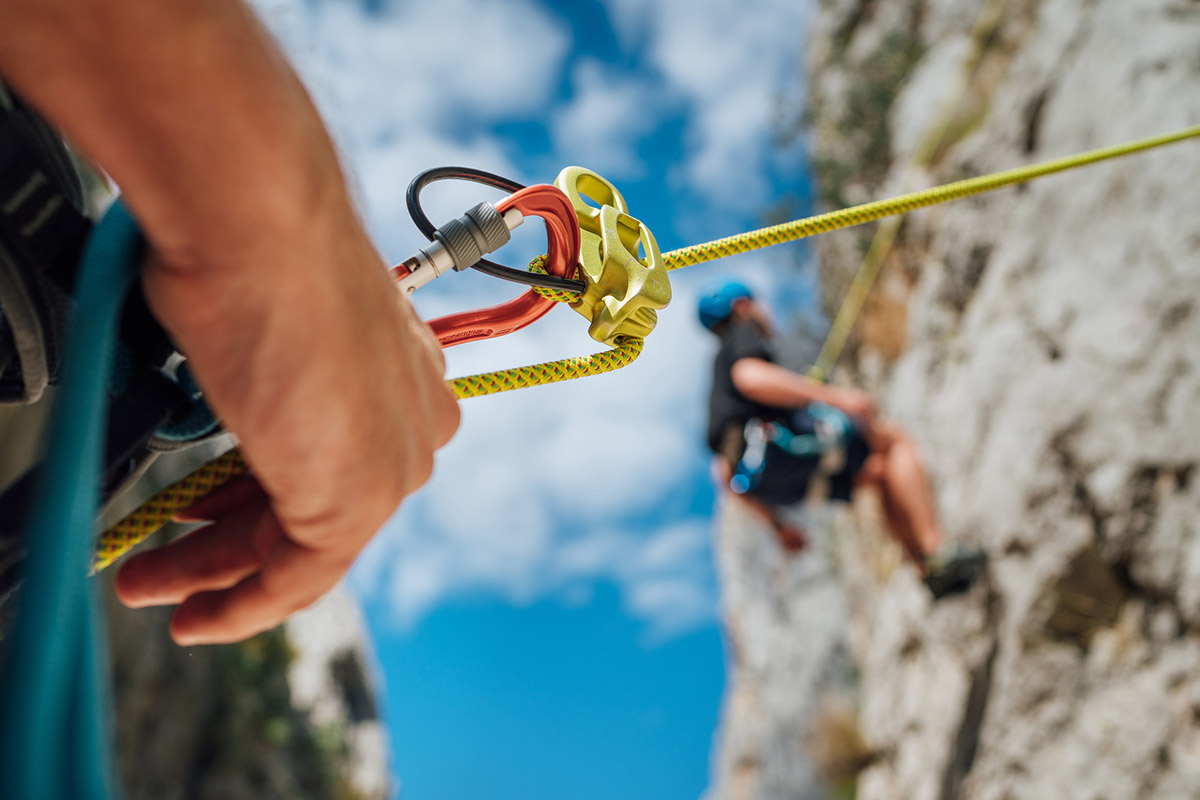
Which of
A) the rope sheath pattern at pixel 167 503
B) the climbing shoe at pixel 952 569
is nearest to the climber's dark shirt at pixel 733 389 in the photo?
the climbing shoe at pixel 952 569

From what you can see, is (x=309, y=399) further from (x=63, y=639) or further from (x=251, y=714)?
(x=251, y=714)

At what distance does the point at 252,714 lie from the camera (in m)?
10.4

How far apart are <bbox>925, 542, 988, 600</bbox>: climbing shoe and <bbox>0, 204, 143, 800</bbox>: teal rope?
389cm

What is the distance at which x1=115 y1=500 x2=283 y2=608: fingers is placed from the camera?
2.54ft

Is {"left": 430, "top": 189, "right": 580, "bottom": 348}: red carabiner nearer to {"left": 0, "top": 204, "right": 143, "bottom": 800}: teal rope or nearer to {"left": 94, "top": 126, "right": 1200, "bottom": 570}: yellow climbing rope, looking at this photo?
{"left": 94, "top": 126, "right": 1200, "bottom": 570}: yellow climbing rope

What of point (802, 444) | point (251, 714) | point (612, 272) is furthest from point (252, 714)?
point (612, 272)

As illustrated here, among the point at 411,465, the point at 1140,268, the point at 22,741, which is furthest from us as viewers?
the point at 1140,268

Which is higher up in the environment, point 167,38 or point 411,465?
point 167,38

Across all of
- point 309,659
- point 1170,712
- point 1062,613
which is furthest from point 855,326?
point 309,659

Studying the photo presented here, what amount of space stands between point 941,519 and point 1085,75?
2.68 metres

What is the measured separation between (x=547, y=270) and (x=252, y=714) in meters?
11.4

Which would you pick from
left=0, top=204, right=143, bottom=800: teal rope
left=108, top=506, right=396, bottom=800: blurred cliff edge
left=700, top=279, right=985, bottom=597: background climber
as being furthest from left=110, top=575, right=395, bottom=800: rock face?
left=0, top=204, right=143, bottom=800: teal rope

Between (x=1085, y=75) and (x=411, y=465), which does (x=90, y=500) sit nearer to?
(x=411, y=465)

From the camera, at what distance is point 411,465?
65cm
